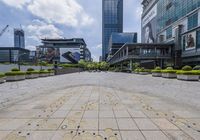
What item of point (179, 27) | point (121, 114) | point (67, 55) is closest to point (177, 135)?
point (121, 114)

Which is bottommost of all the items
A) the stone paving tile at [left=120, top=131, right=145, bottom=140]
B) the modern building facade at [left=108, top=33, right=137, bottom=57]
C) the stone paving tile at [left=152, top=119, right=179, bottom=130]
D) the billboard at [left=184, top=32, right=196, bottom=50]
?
the stone paving tile at [left=120, top=131, right=145, bottom=140]

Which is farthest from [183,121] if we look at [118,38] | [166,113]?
[118,38]

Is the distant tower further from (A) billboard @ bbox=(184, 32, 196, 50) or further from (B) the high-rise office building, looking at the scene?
(A) billboard @ bbox=(184, 32, 196, 50)

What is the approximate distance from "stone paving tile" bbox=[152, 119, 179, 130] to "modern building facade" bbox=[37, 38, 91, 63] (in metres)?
114

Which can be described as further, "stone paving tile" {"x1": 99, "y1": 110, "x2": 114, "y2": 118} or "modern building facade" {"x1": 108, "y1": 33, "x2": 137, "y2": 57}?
"modern building facade" {"x1": 108, "y1": 33, "x2": 137, "y2": 57}

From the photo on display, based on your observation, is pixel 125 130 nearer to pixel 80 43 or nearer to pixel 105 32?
pixel 80 43

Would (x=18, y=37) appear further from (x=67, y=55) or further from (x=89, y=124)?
(x=89, y=124)

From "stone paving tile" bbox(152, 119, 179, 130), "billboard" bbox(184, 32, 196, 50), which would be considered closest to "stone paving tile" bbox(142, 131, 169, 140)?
"stone paving tile" bbox(152, 119, 179, 130)

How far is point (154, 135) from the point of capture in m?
4.62

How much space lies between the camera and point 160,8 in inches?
2724

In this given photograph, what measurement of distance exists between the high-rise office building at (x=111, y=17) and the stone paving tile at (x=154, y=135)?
154753mm

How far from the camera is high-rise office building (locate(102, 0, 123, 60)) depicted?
5910 inches

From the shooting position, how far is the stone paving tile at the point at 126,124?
512 cm

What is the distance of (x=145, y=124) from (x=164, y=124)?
2.01 feet
